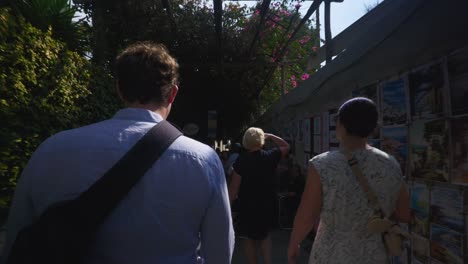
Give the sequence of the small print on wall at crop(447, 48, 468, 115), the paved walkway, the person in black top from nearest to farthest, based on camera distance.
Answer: the small print on wall at crop(447, 48, 468, 115) → the person in black top → the paved walkway

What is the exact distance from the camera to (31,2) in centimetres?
387

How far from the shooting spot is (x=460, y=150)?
2.91 meters

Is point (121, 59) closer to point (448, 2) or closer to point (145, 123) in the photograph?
point (145, 123)

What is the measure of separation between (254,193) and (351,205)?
253 centimetres

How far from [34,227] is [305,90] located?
631cm

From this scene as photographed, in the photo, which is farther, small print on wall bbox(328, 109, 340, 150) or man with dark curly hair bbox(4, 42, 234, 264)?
small print on wall bbox(328, 109, 340, 150)

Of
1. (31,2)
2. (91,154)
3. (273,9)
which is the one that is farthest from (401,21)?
(273,9)

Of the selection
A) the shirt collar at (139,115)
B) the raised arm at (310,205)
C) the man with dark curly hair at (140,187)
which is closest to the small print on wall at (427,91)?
the raised arm at (310,205)

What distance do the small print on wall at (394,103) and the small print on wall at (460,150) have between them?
81 centimetres

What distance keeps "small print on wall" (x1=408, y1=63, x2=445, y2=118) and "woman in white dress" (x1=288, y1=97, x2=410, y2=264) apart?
3.88 ft

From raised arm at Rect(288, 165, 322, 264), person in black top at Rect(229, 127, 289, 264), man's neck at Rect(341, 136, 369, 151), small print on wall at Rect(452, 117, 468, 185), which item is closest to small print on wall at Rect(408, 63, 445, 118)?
small print on wall at Rect(452, 117, 468, 185)

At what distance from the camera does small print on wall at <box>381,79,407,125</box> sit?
381cm

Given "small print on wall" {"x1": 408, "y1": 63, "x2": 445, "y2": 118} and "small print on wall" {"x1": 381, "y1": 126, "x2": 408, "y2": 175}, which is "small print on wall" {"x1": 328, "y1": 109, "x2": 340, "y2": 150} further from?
"small print on wall" {"x1": 408, "y1": 63, "x2": 445, "y2": 118}

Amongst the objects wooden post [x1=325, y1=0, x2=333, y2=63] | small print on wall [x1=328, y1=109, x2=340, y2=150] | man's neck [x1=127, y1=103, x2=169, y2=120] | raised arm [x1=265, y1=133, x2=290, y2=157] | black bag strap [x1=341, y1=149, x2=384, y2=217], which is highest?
wooden post [x1=325, y1=0, x2=333, y2=63]
